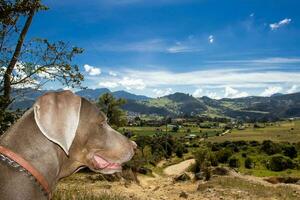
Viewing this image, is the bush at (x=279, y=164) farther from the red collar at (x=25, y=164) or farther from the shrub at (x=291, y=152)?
the red collar at (x=25, y=164)

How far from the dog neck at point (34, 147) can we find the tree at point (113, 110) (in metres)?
43.6

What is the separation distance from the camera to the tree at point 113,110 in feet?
156

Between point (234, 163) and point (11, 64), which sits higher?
point (11, 64)

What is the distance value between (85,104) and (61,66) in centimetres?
1041

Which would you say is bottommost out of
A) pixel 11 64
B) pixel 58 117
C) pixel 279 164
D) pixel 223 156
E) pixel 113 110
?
pixel 223 156

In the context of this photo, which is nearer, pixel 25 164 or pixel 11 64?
pixel 25 164

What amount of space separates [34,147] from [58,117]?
0.26 meters

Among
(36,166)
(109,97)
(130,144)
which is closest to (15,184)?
(36,166)

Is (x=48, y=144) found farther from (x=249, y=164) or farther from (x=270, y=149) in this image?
(x=270, y=149)

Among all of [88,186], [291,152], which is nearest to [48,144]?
[88,186]

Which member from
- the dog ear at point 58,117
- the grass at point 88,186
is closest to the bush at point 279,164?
the grass at point 88,186

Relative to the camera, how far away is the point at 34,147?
271 centimetres

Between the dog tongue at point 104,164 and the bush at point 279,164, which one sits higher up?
the dog tongue at point 104,164

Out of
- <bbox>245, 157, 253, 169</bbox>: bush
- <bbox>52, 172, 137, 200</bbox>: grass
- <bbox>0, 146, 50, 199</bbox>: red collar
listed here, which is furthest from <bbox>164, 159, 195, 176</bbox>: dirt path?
<bbox>0, 146, 50, 199</bbox>: red collar
